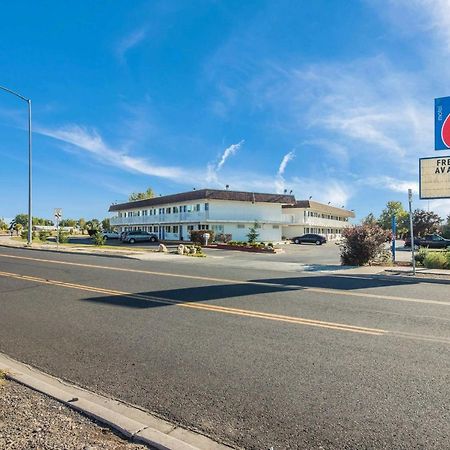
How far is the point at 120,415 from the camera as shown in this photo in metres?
3.63

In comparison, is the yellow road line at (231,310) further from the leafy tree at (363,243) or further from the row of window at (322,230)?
the row of window at (322,230)

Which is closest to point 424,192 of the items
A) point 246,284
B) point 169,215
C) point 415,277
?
point 415,277

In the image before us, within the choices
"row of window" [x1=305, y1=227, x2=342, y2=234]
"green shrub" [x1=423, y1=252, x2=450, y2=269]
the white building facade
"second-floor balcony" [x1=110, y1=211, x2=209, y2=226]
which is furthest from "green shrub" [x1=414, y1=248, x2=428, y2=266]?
"row of window" [x1=305, y1=227, x2=342, y2=234]

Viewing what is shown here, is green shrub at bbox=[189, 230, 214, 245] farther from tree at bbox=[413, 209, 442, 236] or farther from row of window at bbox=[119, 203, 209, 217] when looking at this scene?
tree at bbox=[413, 209, 442, 236]

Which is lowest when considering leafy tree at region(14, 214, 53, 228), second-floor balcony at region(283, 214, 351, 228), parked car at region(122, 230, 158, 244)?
parked car at region(122, 230, 158, 244)

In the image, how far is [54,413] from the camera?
364 cm

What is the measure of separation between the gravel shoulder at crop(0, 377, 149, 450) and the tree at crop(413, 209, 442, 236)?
240 ft

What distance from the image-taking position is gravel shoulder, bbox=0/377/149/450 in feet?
10.2

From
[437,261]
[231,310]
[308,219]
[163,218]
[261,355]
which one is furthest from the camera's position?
[308,219]

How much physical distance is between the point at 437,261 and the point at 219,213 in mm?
31764

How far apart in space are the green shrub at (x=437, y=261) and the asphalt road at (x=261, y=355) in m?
7.01

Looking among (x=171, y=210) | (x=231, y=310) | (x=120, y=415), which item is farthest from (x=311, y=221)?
(x=120, y=415)

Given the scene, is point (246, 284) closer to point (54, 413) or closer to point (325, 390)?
point (325, 390)

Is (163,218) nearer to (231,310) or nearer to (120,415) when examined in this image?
(231,310)
